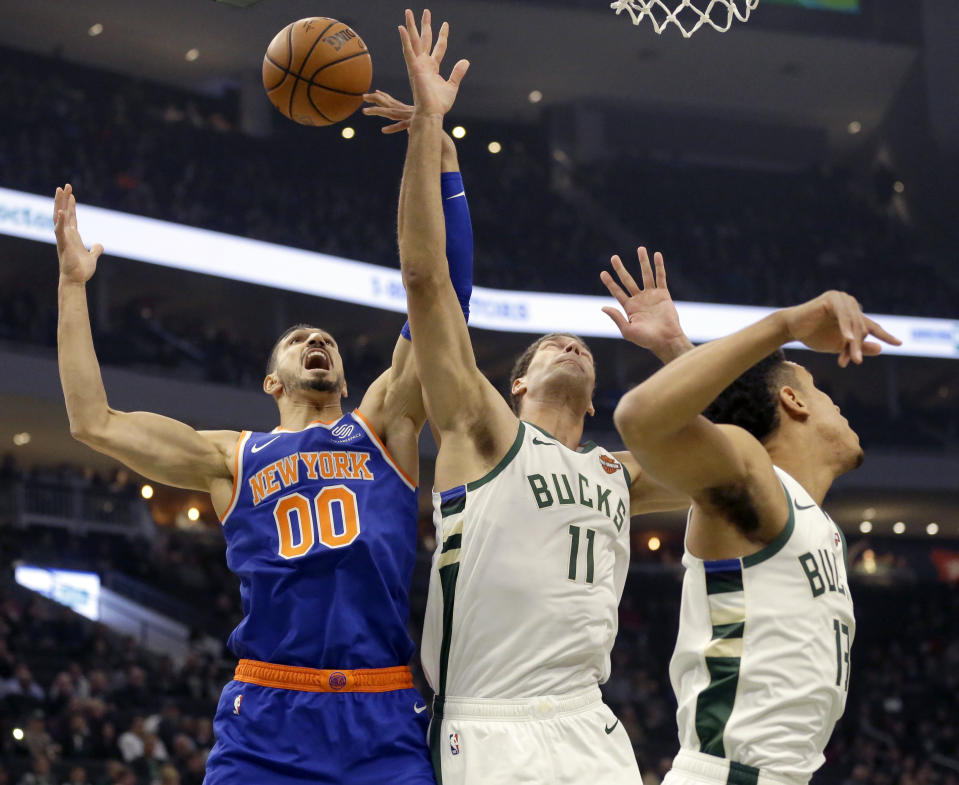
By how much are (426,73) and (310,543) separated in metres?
1.47

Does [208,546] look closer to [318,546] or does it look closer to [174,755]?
[174,755]

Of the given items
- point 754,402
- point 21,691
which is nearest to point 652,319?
point 754,402

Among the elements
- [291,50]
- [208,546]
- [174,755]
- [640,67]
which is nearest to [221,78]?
[640,67]

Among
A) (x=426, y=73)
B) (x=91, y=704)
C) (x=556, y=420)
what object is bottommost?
(x=91, y=704)

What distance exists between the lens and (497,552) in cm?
347

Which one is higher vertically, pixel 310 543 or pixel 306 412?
pixel 306 412

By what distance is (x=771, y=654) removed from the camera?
2.73 metres

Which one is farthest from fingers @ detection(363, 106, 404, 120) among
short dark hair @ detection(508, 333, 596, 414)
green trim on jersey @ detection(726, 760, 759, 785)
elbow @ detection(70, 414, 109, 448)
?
green trim on jersey @ detection(726, 760, 759, 785)

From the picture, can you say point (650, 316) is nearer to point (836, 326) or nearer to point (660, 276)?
point (660, 276)

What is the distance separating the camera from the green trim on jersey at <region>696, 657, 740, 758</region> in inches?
108

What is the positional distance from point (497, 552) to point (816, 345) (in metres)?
1.23

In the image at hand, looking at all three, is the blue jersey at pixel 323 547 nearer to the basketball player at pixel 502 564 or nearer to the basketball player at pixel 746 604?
the basketball player at pixel 502 564

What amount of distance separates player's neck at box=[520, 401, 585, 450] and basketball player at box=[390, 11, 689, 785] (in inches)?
8.3

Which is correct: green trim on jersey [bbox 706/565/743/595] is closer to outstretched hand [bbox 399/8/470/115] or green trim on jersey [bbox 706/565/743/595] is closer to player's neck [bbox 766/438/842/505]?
player's neck [bbox 766/438/842/505]
